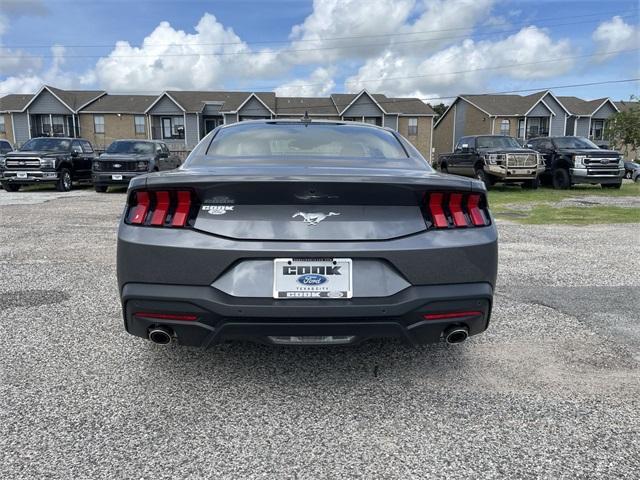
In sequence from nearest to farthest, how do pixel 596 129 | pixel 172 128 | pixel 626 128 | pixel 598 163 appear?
pixel 598 163 → pixel 626 128 → pixel 172 128 → pixel 596 129

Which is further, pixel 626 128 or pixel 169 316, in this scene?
pixel 626 128

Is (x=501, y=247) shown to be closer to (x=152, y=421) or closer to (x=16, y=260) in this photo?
(x=152, y=421)

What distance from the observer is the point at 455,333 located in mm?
2623

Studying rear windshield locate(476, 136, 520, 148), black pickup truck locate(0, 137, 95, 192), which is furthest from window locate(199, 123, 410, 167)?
black pickup truck locate(0, 137, 95, 192)

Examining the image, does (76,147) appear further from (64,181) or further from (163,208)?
(163,208)

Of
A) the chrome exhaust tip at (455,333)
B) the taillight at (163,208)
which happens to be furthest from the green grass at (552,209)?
the taillight at (163,208)

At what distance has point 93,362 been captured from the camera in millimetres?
3199

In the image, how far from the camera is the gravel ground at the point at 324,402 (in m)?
2.20

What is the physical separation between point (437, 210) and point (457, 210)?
0.41 ft

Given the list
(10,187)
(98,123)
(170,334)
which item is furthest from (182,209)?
(98,123)

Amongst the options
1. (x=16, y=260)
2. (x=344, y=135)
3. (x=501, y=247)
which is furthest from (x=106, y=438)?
(x=501, y=247)

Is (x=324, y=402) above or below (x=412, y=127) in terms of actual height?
below

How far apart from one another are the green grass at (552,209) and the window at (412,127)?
2898cm

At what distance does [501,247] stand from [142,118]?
41446 millimetres
